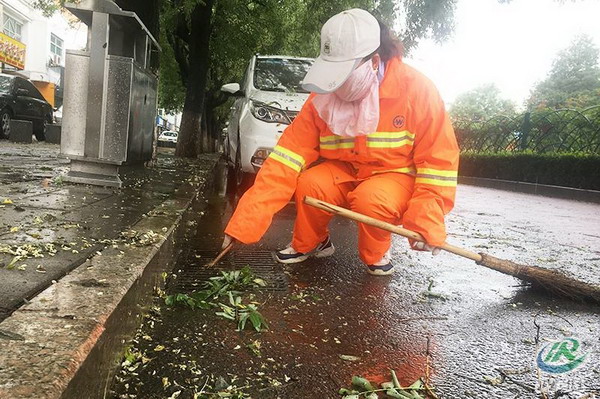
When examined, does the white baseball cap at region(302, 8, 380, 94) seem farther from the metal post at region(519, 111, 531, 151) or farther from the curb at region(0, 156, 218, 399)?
the metal post at region(519, 111, 531, 151)

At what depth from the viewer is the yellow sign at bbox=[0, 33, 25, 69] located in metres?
25.2

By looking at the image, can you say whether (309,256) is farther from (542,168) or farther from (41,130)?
(41,130)

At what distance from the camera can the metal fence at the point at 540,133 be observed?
1218cm

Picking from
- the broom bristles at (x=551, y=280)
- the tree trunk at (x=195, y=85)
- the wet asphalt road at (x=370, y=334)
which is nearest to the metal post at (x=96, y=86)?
the wet asphalt road at (x=370, y=334)

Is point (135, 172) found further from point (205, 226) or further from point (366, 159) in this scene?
point (366, 159)

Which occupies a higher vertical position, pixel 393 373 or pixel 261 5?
pixel 261 5

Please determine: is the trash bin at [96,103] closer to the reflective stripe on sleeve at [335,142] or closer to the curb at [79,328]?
the reflective stripe on sleeve at [335,142]

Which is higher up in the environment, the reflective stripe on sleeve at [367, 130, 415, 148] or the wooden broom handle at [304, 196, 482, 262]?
the reflective stripe on sleeve at [367, 130, 415, 148]

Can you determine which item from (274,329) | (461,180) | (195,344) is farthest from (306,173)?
(461,180)

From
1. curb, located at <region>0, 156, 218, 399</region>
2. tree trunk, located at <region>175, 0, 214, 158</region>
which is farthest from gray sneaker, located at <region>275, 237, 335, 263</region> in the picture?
tree trunk, located at <region>175, 0, 214, 158</region>

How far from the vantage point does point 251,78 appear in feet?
22.4

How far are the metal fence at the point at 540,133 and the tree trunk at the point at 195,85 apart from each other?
892cm

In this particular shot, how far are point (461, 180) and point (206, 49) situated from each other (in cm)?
867

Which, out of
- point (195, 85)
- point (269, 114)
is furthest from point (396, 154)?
point (195, 85)
